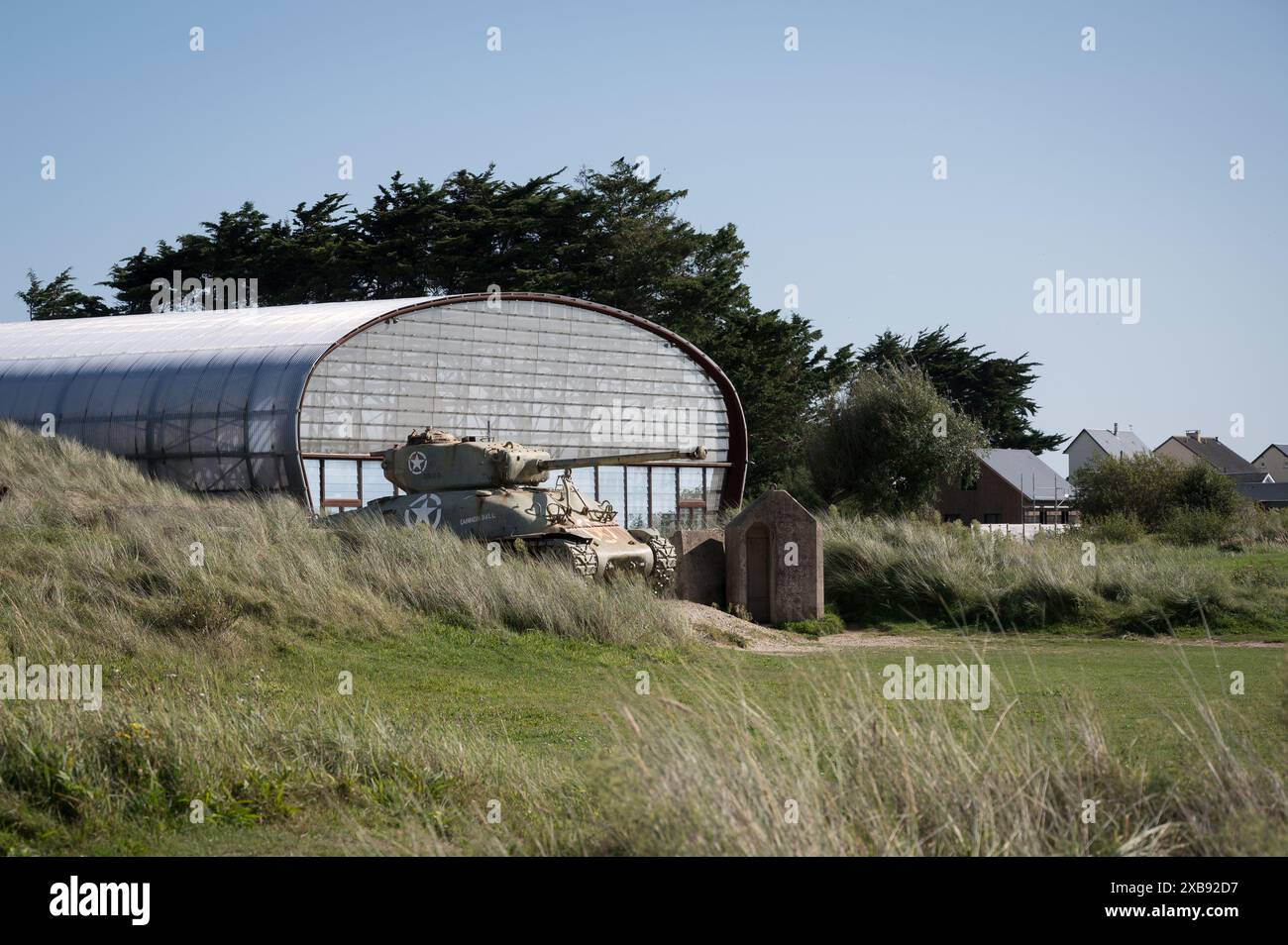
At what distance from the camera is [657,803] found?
20.2 ft

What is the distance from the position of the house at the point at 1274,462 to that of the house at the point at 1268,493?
705 inches

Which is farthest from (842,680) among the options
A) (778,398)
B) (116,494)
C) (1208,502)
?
(778,398)

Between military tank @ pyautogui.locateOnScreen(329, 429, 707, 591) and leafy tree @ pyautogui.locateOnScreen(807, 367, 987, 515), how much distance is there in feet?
53.0

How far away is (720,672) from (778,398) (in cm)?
3819

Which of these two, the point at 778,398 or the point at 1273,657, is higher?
the point at 778,398

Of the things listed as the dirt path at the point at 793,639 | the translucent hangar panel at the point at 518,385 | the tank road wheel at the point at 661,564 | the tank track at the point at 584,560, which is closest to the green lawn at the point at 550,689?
the dirt path at the point at 793,639

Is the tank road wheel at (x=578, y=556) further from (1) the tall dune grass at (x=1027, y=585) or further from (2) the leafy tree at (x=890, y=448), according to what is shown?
(2) the leafy tree at (x=890, y=448)

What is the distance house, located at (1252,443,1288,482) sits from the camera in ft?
275

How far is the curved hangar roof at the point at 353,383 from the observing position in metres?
31.0

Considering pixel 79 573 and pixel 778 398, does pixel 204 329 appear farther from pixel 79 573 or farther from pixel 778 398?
pixel 778 398

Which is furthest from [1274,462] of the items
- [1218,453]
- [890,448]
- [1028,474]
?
[890,448]

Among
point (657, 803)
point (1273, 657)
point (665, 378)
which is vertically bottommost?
point (1273, 657)

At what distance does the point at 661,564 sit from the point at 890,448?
1731cm

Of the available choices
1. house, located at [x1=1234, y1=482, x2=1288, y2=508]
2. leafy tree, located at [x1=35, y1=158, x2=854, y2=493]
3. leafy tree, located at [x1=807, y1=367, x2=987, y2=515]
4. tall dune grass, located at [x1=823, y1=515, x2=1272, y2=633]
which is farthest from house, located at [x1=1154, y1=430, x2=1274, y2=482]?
tall dune grass, located at [x1=823, y1=515, x2=1272, y2=633]
